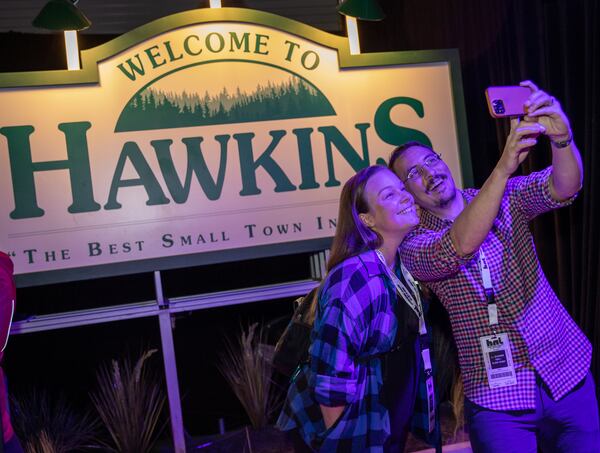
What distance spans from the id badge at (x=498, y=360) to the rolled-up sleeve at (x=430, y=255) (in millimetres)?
245

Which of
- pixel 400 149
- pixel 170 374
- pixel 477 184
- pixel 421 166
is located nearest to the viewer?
A: pixel 421 166

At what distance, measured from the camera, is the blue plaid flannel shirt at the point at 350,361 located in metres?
1.73

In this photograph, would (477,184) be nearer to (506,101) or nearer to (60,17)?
(506,101)

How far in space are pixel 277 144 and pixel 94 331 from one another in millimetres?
2304

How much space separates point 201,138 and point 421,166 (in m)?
1.69

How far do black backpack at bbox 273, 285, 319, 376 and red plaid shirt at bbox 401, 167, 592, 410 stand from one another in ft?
1.23

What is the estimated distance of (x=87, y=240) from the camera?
3.47 metres

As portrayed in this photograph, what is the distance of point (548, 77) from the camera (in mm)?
3371

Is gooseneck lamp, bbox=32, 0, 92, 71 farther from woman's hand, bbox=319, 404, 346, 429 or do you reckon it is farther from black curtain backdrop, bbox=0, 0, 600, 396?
woman's hand, bbox=319, 404, 346, 429

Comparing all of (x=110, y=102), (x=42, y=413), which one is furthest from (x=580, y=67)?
(x=42, y=413)

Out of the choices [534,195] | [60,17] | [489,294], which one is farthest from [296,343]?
[60,17]

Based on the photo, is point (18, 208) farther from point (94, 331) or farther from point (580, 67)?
point (580, 67)

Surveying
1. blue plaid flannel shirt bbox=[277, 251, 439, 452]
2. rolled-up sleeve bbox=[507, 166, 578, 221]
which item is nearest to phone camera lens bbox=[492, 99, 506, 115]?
rolled-up sleeve bbox=[507, 166, 578, 221]

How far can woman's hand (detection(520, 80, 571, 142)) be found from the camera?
1842mm
